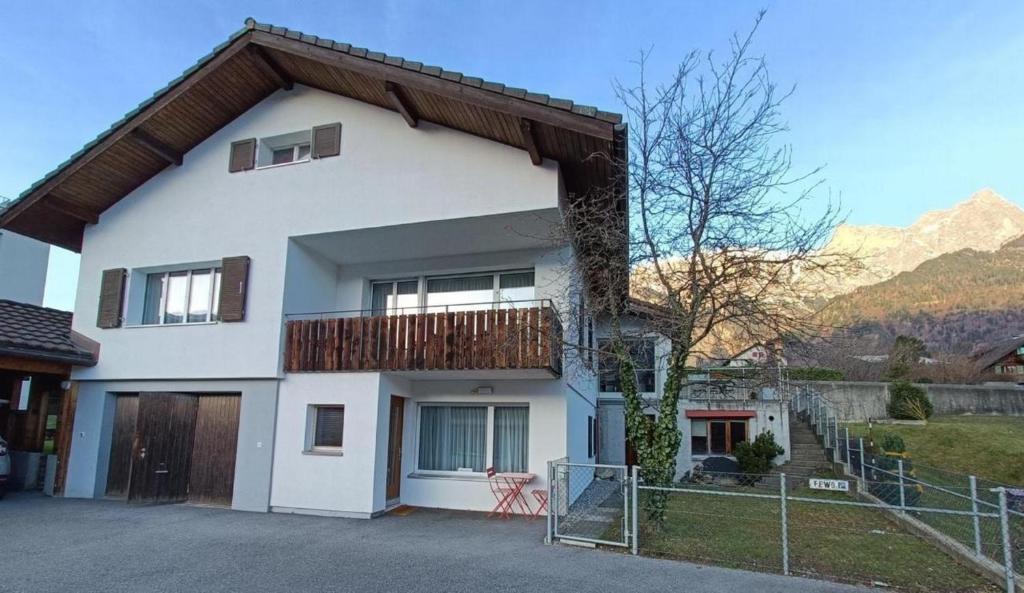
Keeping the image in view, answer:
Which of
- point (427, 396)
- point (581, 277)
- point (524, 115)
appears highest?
point (524, 115)

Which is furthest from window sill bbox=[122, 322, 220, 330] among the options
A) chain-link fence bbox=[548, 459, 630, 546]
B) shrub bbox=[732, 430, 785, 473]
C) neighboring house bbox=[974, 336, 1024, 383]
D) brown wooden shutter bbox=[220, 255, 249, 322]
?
neighboring house bbox=[974, 336, 1024, 383]

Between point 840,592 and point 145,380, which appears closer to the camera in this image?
point 840,592

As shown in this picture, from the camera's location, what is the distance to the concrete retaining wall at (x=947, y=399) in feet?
87.4

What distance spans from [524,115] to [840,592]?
7.37 meters

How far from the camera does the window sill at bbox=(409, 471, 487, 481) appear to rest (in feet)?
35.4

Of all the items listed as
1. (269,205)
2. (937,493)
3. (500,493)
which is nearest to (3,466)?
(269,205)

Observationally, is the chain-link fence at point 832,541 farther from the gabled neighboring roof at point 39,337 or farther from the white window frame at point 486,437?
the gabled neighboring roof at point 39,337

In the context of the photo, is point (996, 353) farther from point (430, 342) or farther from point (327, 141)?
point (327, 141)

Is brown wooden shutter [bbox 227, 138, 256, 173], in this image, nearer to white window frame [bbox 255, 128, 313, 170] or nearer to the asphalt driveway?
white window frame [bbox 255, 128, 313, 170]

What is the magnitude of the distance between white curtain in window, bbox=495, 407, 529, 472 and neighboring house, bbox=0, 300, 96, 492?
867cm

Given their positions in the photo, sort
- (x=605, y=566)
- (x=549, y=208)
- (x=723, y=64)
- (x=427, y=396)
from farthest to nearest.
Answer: (x=427, y=396), (x=549, y=208), (x=723, y=64), (x=605, y=566)

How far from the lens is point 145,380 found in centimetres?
1165

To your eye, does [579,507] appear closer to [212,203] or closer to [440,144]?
[440,144]

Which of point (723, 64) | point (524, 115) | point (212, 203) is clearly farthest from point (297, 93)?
point (723, 64)
